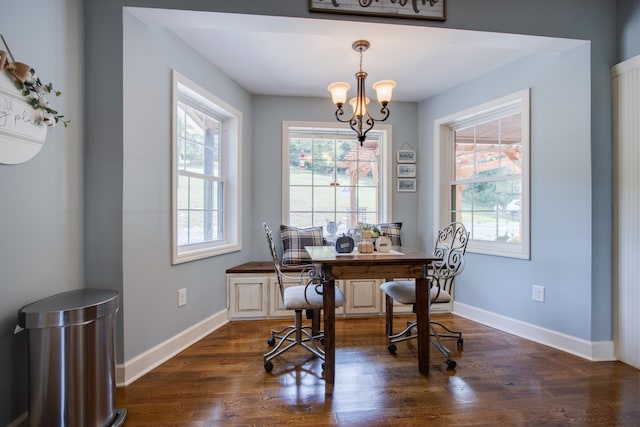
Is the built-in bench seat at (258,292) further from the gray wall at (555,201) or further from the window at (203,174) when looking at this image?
the gray wall at (555,201)

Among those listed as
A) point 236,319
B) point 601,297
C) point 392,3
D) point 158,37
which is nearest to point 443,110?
point 392,3

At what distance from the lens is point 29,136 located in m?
1.50

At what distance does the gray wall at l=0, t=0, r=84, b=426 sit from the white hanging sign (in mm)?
57

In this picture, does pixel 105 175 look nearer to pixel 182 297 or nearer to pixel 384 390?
pixel 182 297

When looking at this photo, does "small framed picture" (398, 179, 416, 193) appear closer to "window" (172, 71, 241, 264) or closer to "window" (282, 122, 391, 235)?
"window" (282, 122, 391, 235)

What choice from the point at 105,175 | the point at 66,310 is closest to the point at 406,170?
the point at 105,175

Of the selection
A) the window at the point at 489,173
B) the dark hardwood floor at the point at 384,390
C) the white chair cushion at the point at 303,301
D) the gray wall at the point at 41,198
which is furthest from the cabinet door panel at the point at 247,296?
the window at the point at 489,173

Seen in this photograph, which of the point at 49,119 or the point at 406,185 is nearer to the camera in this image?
the point at 49,119

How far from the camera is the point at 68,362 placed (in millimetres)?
1353

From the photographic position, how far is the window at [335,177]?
3775 millimetres

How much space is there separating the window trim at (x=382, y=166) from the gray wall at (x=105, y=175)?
1.24 metres

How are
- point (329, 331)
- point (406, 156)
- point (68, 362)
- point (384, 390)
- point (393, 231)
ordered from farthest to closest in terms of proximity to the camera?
1. point (406, 156)
2. point (393, 231)
3. point (329, 331)
4. point (384, 390)
5. point (68, 362)

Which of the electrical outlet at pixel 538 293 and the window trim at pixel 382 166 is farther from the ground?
the window trim at pixel 382 166

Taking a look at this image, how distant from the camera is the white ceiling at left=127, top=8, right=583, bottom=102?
2.02 meters
